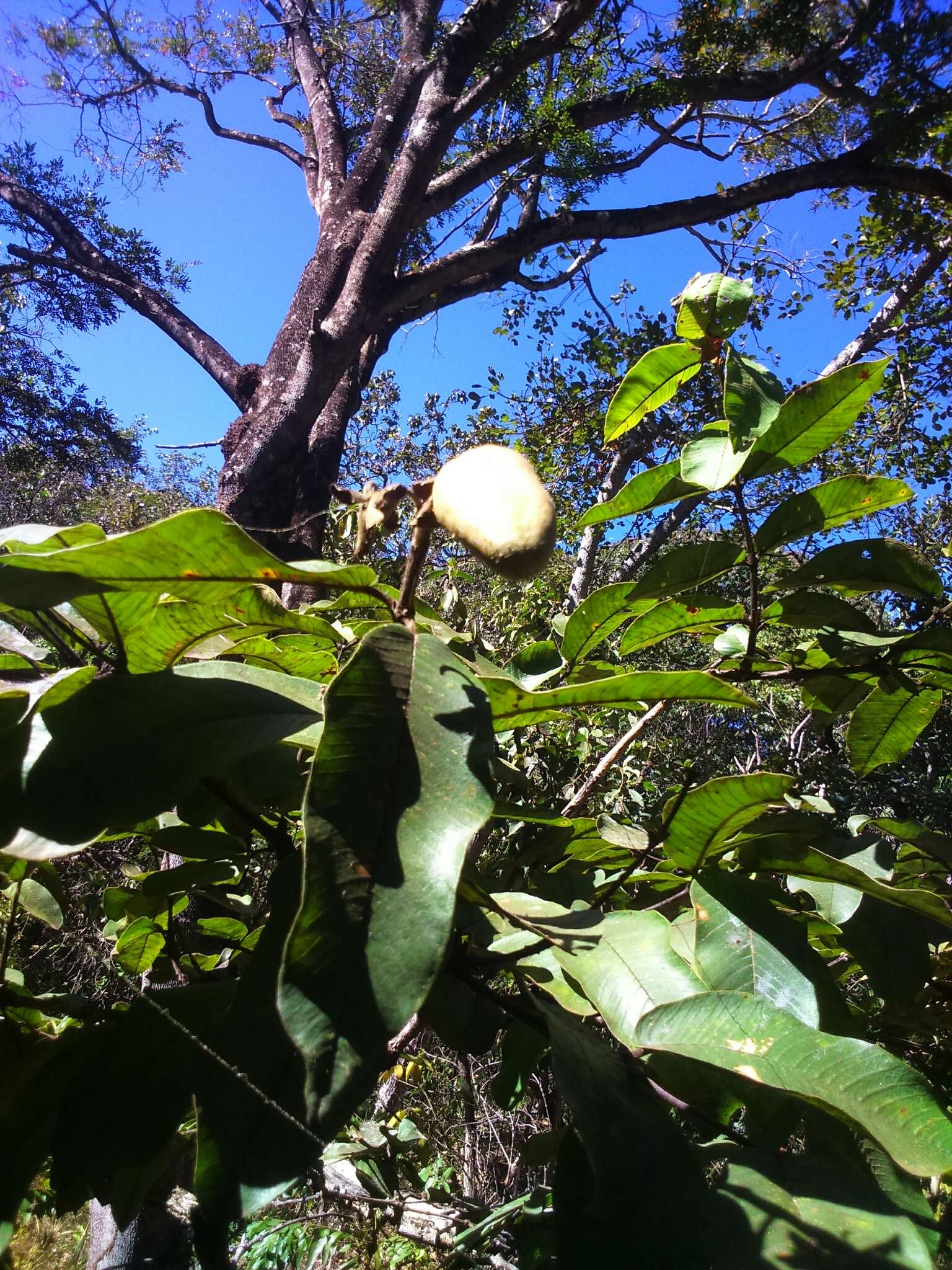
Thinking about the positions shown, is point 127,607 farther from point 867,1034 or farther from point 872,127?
point 872,127

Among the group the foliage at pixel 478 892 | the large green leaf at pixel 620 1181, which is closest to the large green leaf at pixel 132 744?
the foliage at pixel 478 892

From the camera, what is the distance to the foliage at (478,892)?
12.6 inches

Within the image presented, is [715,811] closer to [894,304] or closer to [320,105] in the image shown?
[894,304]

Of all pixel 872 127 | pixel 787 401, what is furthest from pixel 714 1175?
pixel 872 127

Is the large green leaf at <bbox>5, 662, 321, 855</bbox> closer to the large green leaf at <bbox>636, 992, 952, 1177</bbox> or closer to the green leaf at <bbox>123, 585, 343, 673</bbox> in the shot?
the green leaf at <bbox>123, 585, 343, 673</bbox>

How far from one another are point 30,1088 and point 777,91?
5.77m

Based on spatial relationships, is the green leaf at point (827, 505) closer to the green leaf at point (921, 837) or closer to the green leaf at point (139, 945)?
the green leaf at point (921, 837)

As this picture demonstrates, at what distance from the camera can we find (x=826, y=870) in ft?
1.56

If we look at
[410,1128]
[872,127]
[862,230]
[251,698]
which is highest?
[872,127]

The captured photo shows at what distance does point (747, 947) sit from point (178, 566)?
378 millimetres

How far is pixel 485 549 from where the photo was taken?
35cm

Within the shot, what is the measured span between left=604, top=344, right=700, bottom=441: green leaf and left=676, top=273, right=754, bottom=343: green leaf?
0.02 m

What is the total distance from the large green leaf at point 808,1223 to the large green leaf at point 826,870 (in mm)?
140

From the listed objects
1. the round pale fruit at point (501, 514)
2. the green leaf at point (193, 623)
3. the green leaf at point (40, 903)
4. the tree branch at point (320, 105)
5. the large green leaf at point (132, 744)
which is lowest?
the green leaf at point (40, 903)
